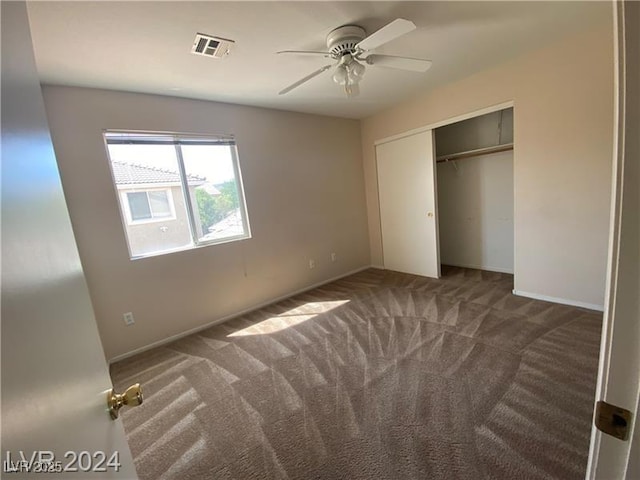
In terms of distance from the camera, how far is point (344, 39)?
1902 mm

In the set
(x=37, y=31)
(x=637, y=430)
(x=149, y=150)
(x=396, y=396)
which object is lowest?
(x=396, y=396)

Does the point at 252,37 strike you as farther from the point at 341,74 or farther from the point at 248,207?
the point at 248,207

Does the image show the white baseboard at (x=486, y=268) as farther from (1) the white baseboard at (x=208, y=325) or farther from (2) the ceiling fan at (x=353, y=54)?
(2) the ceiling fan at (x=353, y=54)

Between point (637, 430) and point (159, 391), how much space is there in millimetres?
2538

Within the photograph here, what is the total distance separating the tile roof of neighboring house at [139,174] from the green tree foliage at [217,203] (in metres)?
0.26

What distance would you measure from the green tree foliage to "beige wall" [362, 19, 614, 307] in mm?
2844

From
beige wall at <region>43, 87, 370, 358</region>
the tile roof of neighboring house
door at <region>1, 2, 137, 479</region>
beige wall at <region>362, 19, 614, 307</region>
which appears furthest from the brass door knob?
beige wall at <region>362, 19, 614, 307</region>

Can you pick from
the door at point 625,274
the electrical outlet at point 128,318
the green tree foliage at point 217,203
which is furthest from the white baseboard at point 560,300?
the electrical outlet at point 128,318

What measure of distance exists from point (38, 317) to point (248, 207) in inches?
115

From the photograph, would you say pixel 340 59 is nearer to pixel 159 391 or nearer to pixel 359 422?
pixel 359 422

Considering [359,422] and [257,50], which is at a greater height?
[257,50]

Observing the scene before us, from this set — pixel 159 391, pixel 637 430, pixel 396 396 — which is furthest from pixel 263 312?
pixel 637 430

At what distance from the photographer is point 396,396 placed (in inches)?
71.2

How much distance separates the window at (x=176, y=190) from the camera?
8.69 ft
